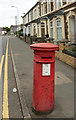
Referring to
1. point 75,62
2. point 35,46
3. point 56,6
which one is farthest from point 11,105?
point 56,6

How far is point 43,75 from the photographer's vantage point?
3.47 meters

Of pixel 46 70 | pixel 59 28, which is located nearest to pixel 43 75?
pixel 46 70

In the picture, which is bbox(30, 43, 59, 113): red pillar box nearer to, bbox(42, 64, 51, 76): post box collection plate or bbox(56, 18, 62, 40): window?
bbox(42, 64, 51, 76): post box collection plate

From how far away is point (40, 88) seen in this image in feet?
11.6

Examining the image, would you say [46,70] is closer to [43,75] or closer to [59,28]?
[43,75]

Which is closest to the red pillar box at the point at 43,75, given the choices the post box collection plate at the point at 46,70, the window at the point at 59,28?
the post box collection plate at the point at 46,70

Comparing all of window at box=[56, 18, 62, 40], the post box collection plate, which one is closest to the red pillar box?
the post box collection plate

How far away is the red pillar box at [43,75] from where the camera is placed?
3389 millimetres

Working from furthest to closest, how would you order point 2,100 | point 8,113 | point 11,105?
point 2,100 → point 11,105 → point 8,113

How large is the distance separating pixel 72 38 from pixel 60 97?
10805 millimetres

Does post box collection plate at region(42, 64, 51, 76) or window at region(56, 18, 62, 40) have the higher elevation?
window at region(56, 18, 62, 40)

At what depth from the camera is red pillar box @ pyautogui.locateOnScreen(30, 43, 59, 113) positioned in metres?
3.39

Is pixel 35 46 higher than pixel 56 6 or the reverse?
the reverse

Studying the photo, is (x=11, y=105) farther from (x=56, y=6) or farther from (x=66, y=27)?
(x=56, y=6)
